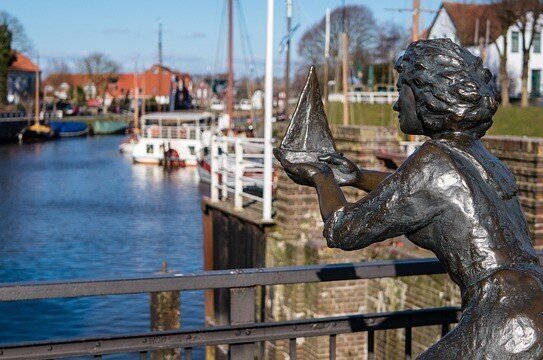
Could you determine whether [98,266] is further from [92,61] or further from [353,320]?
[92,61]

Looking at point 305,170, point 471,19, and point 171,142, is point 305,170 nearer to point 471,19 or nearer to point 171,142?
point 471,19

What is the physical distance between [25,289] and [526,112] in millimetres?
37266

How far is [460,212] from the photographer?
2.60 m

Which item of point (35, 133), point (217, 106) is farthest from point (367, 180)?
point (217, 106)

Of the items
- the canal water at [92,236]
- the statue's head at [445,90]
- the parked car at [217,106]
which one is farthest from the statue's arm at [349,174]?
the parked car at [217,106]

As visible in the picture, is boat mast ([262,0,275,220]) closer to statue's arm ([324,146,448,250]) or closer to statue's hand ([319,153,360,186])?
statue's hand ([319,153,360,186])

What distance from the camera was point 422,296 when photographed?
8.75 metres

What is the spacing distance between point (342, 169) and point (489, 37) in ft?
174

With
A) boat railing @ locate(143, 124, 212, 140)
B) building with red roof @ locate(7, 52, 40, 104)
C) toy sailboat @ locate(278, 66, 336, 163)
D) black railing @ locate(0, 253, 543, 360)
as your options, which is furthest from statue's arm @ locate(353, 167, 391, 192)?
building with red roof @ locate(7, 52, 40, 104)

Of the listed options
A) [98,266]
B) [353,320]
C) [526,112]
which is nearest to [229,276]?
[353,320]

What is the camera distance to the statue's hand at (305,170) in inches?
114

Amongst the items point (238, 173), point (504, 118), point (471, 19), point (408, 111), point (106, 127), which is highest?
point (471, 19)

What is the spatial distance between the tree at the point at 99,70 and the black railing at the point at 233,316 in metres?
123

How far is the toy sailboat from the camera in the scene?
2.98m
